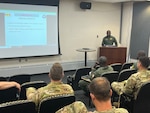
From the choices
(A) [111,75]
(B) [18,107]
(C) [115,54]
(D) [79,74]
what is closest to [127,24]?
(C) [115,54]

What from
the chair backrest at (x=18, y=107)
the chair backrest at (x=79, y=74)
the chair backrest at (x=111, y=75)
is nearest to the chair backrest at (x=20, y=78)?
the chair backrest at (x=79, y=74)

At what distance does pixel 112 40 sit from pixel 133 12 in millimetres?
1447

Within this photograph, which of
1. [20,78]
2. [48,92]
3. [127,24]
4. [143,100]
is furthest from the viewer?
[127,24]

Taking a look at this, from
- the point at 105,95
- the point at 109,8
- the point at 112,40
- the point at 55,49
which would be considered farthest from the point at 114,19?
the point at 105,95

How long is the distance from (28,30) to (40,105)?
192 inches

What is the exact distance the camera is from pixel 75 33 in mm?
7984

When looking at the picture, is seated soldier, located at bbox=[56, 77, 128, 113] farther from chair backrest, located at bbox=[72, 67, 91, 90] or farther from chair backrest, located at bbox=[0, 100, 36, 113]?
chair backrest, located at bbox=[72, 67, 91, 90]

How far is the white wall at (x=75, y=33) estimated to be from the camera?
709cm

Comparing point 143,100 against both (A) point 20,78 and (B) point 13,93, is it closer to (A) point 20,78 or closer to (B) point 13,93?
(B) point 13,93

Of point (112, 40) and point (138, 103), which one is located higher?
point (112, 40)

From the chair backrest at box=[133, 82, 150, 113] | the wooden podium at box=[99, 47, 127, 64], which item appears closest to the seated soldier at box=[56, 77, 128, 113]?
the chair backrest at box=[133, 82, 150, 113]

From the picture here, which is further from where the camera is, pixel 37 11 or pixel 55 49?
pixel 55 49

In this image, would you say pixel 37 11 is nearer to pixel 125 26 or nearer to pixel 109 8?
pixel 109 8

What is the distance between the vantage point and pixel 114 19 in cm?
884
